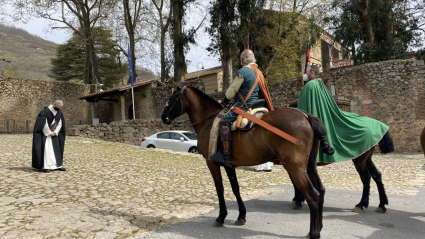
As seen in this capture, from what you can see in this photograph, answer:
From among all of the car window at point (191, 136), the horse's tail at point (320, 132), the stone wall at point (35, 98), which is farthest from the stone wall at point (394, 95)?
the stone wall at point (35, 98)

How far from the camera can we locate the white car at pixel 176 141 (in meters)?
16.6

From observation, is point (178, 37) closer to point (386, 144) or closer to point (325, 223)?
point (386, 144)

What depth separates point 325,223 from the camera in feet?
14.8

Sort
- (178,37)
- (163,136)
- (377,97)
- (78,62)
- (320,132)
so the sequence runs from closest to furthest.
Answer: (320,132), (377,97), (163,136), (178,37), (78,62)

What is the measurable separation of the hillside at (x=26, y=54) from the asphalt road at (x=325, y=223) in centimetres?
5956

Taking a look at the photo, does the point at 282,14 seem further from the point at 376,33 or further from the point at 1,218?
the point at 1,218

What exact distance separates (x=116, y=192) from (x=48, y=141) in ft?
11.6

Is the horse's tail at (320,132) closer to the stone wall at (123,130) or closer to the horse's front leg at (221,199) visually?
the horse's front leg at (221,199)

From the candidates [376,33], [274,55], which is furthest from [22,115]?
[376,33]

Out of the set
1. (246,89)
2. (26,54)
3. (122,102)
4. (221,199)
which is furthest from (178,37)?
(26,54)

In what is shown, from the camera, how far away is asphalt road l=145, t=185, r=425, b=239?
4051 mm

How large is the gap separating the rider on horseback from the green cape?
2.45 feet

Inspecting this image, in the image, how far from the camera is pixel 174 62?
24656 millimetres

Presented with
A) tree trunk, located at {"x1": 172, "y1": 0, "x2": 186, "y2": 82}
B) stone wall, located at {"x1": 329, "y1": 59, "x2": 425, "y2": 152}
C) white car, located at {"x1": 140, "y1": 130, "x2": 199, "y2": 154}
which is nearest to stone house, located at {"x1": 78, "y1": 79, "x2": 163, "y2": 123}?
tree trunk, located at {"x1": 172, "y1": 0, "x2": 186, "y2": 82}
